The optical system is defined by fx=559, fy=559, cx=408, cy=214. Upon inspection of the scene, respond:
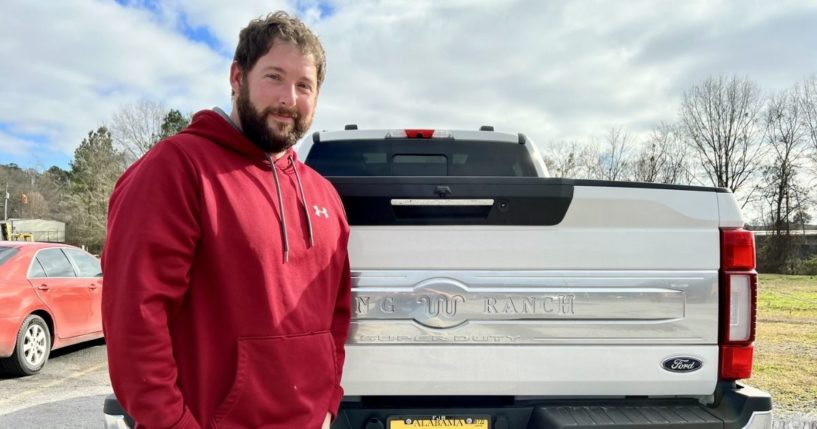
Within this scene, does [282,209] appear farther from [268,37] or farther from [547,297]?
[547,297]

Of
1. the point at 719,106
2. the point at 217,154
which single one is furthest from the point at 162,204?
the point at 719,106

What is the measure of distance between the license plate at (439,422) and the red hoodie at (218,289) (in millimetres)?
357

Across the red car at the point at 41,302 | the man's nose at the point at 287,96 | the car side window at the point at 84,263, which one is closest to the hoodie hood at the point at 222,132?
the man's nose at the point at 287,96

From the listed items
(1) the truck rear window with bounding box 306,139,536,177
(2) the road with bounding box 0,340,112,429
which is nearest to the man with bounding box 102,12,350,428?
(1) the truck rear window with bounding box 306,139,536,177

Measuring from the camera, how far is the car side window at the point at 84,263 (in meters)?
7.66

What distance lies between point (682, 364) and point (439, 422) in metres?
0.97

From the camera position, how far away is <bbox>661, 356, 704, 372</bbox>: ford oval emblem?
7.06 feet

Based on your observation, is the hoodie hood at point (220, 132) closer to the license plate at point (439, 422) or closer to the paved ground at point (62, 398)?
the license plate at point (439, 422)

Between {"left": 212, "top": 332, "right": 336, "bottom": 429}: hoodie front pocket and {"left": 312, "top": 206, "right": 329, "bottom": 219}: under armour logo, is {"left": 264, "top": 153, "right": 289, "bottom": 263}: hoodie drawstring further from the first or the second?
{"left": 212, "top": 332, "right": 336, "bottom": 429}: hoodie front pocket

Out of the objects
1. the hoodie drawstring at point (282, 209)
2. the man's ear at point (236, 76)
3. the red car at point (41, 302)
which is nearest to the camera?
the hoodie drawstring at point (282, 209)

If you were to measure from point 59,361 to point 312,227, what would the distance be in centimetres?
719

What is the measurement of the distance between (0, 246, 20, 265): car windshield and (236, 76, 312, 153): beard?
6058 millimetres

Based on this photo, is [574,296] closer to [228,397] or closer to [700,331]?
[700,331]

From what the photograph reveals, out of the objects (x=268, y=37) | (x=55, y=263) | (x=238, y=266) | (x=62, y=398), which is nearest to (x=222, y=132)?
(x=268, y=37)
